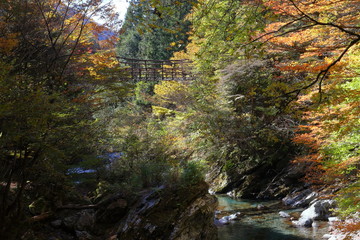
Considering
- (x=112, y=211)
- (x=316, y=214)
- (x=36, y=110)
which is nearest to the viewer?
(x=36, y=110)

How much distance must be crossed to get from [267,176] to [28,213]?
8890 millimetres

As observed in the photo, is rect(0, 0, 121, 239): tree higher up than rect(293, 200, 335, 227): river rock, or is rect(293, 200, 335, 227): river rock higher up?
rect(0, 0, 121, 239): tree

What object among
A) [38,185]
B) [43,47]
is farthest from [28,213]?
[43,47]

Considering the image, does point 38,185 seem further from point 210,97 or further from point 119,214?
point 210,97

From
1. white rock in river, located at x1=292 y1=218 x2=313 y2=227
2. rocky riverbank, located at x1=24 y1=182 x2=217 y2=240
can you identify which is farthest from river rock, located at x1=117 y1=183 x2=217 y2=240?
white rock in river, located at x1=292 y1=218 x2=313 y2=227

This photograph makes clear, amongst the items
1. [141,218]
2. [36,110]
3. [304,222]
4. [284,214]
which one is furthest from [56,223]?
[284,214]

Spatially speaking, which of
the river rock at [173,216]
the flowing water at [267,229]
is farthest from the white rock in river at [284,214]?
the river rock at [173,216]

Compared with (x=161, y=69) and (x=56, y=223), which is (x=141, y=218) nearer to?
(x=56, y=223)

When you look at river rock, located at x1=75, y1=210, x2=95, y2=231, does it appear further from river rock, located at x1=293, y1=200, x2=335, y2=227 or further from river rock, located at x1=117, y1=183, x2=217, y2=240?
river rock, located at x1=293, y1=200, x2=335, y2=227

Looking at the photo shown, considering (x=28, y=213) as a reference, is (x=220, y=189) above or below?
below

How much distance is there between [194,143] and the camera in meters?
12.3

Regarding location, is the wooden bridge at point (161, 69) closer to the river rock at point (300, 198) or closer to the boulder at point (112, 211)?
the boulder at point (112, 211)

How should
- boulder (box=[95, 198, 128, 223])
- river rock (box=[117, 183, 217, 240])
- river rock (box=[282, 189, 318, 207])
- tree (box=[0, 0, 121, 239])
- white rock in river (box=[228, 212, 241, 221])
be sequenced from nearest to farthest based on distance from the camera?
tree (box=[0, 0, 121, 239]) < river rock (box=[117, 183, 217, 240]) < boulder (box=[95, 198, 128, 223]) < white rock in river (box=[228, 212, 241, 221]) < river rock (box=[282, 189, 318, 207])

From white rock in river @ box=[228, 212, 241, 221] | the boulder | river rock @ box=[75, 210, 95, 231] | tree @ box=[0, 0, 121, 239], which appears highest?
tree @ box=[0, 0, 121, 239]
